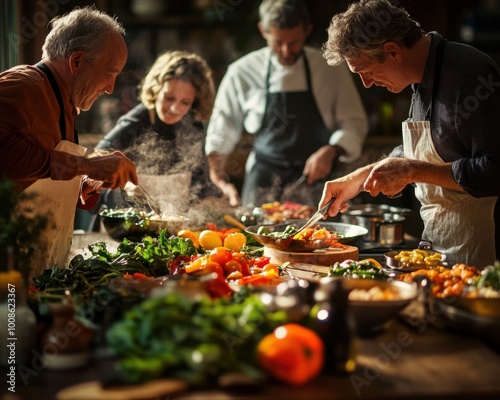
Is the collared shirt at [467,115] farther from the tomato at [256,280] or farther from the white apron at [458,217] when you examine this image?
the tomato at [256,280]

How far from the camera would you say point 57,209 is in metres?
3.33

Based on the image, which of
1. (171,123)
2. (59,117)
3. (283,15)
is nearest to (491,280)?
(59,117)

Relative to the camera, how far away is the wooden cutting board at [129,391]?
174cm

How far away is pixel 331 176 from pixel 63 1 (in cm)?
295

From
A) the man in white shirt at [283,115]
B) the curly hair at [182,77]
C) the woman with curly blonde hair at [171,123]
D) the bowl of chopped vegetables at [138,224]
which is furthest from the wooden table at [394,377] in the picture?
the man in white shirt at [283,115]

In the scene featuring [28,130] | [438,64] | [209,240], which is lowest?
[209,240]

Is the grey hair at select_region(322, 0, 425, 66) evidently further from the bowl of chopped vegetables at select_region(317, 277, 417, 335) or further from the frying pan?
the bowl of chopped vegetables at select_region(317, 277, 417, 335)

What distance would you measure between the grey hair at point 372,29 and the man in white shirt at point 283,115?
2.60m

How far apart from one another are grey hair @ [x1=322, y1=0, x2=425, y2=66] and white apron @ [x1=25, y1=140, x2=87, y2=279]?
1.35 m

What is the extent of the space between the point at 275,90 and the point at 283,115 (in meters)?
0.22

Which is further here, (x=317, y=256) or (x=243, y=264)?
(x=317, y=256)

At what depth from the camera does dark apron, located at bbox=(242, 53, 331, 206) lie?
6.00m

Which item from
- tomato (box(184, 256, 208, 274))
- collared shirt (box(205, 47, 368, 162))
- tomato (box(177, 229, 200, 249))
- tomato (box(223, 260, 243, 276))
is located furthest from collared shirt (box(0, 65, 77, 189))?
collared shirt (box(205, 47, 368, 162))

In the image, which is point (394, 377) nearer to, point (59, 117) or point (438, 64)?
point (438, 64)
